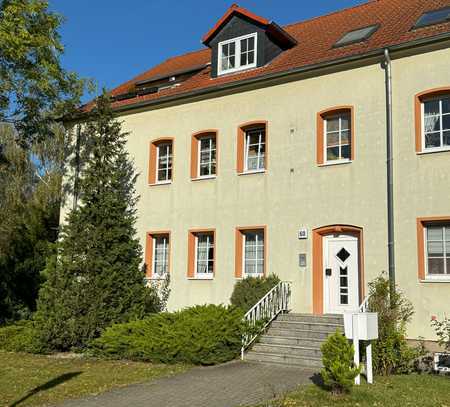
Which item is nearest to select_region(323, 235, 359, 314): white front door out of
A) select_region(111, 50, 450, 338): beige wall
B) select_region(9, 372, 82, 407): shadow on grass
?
select_region(111, 50, 450, 338): beige wall

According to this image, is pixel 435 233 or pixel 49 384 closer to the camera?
pixel 49 384

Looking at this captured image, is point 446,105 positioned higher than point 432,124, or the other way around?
point 446,105

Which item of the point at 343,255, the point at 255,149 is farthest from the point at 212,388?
the point at 255,149

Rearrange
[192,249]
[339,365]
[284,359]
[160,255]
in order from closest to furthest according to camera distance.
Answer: [339,365], [284,359], [192,249], [160,255]

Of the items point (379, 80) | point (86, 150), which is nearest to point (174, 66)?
point (86, 150)

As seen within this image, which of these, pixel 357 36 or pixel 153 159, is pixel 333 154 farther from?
pixel 153 159

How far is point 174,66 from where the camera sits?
2186 centimetres

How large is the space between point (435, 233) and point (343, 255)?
234cm

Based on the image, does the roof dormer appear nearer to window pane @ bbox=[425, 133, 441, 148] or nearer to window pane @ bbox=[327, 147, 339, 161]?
window pane @ bbox=[327, 147, 339, 161]

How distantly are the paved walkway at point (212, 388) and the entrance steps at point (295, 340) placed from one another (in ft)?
1.33

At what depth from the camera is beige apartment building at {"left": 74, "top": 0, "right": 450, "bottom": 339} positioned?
41.7 ft

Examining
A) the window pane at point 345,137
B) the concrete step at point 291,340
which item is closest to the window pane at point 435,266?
the concrete step at point 291,340

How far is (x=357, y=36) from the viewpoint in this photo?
15.4 meters

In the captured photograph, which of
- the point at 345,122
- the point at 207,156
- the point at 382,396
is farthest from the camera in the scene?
the point at 207,156
